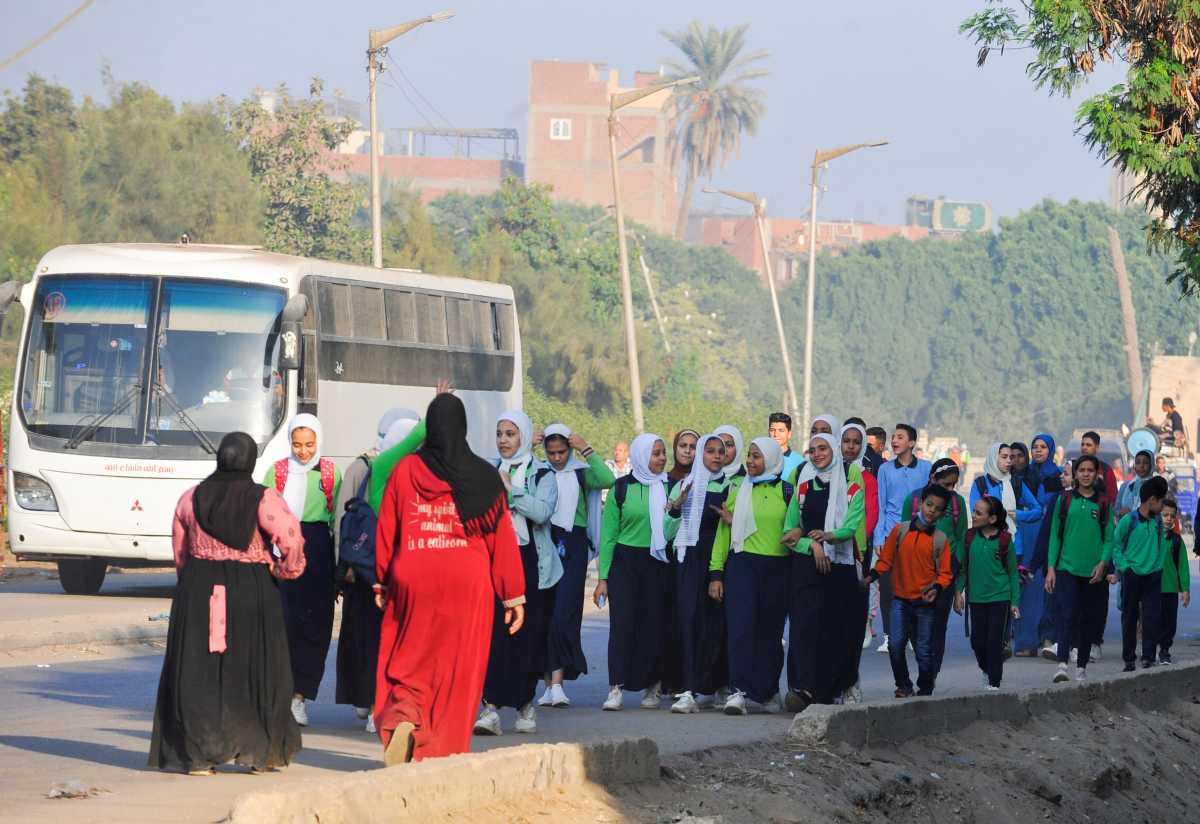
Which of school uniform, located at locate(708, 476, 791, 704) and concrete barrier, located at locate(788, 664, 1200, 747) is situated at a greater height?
school uniform, located at locate(708, 476, 791, 704)

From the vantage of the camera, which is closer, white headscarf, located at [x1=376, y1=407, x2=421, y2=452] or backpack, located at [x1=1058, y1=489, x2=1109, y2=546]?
white headscarf, located at [x1=376, y1=407, x2=421, y2=452]

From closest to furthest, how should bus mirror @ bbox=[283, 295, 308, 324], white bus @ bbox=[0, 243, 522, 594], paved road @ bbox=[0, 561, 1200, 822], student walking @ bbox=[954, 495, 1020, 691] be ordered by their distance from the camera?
paved road @ bbox=[0, 561, 1200, 822] < student walking @ bbox=[954, 495, 1020, 691] < white bus @ bbox=[0, 243, 522, 594] < bus mirror @ bbox=[283, 295, 308, 324]

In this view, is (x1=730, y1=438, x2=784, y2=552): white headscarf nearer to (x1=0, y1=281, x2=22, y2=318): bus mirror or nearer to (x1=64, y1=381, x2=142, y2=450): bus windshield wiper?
(x1=64, y1=381, x2=142, y2=450): bus windshield wiper

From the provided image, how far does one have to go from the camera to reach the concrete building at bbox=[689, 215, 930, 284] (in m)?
104

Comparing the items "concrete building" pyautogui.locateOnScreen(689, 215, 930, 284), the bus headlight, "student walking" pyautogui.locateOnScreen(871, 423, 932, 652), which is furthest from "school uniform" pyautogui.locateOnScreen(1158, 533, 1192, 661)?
"concrete building" pyautogui.locateOnScreen(689, 215, 930, 284)

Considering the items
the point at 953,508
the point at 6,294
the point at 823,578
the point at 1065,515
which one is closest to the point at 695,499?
the point at 823,578

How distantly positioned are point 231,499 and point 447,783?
5.57ft

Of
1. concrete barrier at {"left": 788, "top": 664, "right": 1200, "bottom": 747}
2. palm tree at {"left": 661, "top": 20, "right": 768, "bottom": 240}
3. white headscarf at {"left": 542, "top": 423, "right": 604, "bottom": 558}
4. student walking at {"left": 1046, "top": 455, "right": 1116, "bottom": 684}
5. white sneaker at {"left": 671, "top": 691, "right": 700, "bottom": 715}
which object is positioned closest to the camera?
concrete barrier at {"left": 788, "top": 664, "right": 1200, "bottom": 747}

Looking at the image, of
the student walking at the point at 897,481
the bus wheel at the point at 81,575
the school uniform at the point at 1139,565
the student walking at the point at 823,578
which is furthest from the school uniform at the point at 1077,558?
the bus wheel at the point at 81,575

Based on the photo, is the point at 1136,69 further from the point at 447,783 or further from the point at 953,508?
the point at 447,783

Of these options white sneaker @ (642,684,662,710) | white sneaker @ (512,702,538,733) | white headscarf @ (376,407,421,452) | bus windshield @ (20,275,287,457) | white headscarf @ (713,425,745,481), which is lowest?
white sneaker @ (642,684,662,710)

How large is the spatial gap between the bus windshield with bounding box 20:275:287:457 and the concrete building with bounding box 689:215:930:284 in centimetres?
7762

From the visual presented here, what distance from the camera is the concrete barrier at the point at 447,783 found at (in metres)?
6.32

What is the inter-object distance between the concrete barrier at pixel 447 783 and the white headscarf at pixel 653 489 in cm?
302
